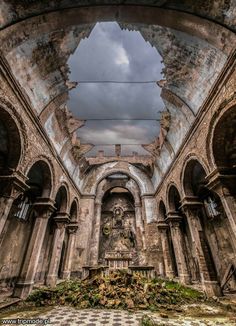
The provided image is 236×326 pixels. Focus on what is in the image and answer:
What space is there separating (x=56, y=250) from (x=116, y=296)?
17.9 feet

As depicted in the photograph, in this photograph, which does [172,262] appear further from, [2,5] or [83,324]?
[2,5]

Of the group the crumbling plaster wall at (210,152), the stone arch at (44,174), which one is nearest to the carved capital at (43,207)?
the stone arch at (44,174)

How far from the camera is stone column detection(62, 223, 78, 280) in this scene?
37.5 feet

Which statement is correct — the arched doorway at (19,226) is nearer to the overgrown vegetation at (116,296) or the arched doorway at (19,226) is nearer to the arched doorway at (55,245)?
the arched doorway at (55,245)

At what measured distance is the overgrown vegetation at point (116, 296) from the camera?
5.33m

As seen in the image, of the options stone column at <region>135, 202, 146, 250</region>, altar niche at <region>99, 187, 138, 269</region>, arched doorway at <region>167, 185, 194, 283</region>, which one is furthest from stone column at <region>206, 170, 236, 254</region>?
altar niche at <region>99, 187, 138, 269</region>

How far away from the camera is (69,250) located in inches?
479

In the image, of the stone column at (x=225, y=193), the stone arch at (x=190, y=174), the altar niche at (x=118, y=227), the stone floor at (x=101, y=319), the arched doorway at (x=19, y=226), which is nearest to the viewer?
the stone floor at (x=101, y=319)

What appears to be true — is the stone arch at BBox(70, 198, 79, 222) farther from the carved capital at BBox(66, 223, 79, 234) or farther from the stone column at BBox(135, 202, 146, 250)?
the stone column at BBox(135, 202, 146, 250)

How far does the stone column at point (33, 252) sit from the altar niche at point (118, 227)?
7.96 meters

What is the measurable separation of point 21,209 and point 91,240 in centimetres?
612

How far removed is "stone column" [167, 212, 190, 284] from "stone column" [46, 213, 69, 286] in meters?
6.39

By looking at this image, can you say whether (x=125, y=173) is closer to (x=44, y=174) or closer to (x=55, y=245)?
(x=55, y=245)

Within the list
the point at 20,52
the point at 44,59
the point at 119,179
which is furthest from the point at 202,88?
the point at 119,179
